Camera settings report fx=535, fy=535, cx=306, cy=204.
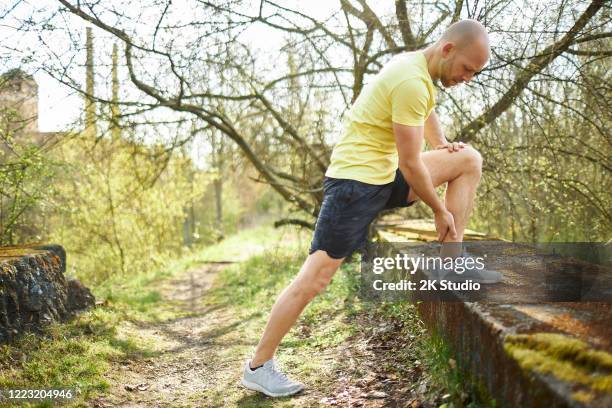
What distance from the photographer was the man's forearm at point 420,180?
2791mm

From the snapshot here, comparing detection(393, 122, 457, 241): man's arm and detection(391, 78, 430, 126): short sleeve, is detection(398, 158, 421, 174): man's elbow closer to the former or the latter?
detection(393, 122, 457, 241): man's arm

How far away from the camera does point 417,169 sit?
9.16 ft

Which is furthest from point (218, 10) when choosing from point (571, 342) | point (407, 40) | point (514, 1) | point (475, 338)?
point (571, 342)

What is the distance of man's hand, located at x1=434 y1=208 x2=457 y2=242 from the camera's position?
2.89m

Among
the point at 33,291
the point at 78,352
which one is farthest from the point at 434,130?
the point at 33,291

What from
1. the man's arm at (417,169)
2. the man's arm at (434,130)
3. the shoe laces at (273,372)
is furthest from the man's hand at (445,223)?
the shoe laces at (273,372)

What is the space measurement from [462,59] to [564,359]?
159 cm

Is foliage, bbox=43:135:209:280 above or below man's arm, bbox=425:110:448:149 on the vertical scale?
below

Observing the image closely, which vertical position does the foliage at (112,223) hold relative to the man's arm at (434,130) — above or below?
below

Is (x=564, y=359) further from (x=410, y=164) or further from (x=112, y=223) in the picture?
(x=112, y=223)

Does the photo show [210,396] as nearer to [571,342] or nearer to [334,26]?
[571,342]

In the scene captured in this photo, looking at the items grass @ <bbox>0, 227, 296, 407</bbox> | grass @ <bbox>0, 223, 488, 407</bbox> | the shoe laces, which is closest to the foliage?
grass @ <bbox>0, 223, 488, 407</bbox>

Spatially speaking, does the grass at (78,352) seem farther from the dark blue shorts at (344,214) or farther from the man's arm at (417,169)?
the man's arm at (417,169)

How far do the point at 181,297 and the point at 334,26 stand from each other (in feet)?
14.4
